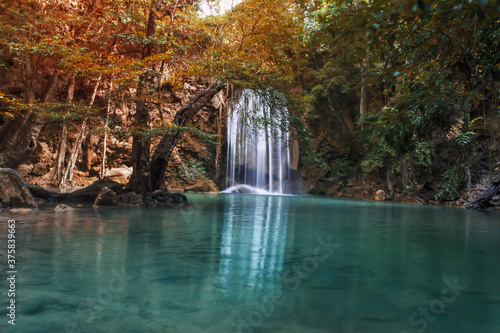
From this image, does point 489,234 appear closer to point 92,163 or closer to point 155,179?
point 155,179

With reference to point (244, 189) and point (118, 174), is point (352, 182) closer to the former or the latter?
point (244, 189)

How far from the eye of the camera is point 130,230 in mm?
5523

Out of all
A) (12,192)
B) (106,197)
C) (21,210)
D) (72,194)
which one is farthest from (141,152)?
(21,210)

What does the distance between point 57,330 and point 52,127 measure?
19004 mm

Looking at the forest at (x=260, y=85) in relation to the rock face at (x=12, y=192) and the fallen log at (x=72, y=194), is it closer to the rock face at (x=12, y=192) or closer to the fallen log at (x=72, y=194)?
the fallen log at (x=72, y=194)

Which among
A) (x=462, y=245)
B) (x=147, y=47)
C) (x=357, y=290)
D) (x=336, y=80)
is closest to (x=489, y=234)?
(x=462, y=245)

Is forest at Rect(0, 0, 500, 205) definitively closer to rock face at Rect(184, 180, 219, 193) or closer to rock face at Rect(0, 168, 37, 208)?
rock face at Rect(184, 180, 219, 193)

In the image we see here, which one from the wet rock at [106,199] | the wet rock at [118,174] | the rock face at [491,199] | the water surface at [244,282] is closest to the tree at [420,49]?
the water surface at [244,282]

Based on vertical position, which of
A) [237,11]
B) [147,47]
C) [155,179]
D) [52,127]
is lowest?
[155,179]

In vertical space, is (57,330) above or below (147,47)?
below

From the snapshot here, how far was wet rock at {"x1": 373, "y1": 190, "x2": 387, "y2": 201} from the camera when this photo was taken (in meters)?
19.8

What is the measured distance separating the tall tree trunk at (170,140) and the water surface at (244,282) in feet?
16.3

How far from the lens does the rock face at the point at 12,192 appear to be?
770 centimetres

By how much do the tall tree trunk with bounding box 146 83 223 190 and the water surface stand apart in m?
4.96
